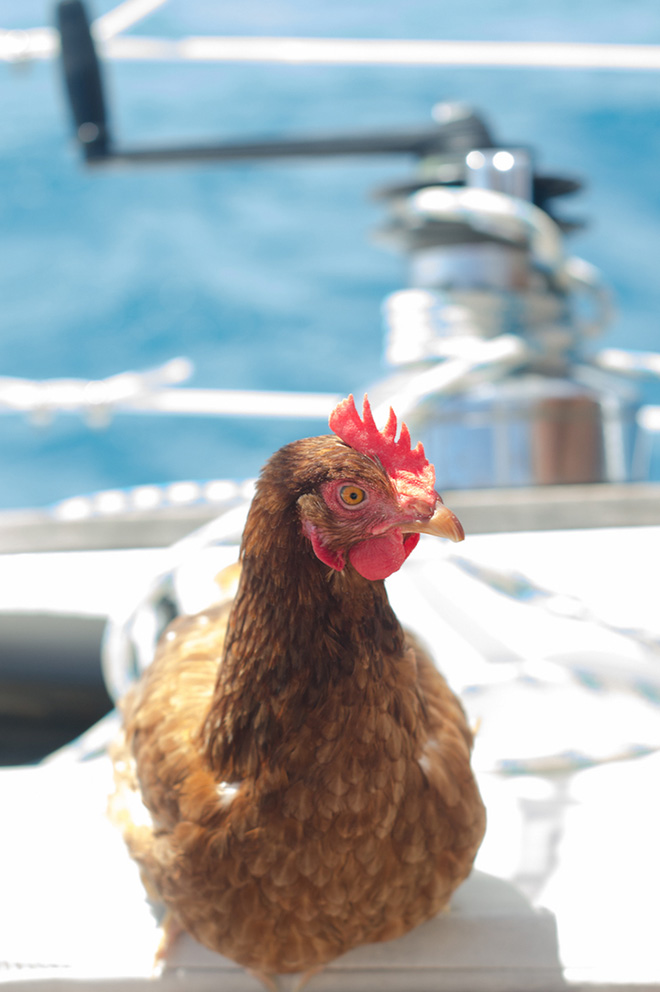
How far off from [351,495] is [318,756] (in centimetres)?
18

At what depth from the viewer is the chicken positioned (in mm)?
489

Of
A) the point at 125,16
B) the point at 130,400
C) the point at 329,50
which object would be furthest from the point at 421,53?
the point at 130,400

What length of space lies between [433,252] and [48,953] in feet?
3.78

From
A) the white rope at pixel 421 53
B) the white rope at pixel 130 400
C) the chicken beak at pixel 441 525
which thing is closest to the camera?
the chicken beak at pixel 441 525

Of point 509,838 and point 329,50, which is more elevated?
point 329,50

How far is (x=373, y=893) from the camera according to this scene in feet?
1.72

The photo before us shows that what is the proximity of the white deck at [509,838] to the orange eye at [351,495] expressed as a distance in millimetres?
332

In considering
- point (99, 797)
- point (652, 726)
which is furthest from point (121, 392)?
point (652, 726)

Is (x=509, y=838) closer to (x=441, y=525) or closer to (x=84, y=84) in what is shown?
(x=441, y=525)

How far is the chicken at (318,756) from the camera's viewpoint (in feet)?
1.60

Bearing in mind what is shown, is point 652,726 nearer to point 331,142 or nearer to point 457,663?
point 457,663

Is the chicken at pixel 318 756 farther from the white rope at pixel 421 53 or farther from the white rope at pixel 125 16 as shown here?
the white rope at pixel 125 16

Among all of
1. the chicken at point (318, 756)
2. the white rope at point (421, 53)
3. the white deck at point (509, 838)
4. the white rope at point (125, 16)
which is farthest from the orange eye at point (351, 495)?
the white rope at point (125, 16)

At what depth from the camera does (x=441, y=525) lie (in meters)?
0.45
